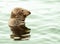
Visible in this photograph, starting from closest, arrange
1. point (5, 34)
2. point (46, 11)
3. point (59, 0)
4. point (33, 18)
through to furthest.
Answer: point (5, 34) < point (33, 18) < point (46, 11) < point (59, 0)

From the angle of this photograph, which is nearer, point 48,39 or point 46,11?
point 48,39

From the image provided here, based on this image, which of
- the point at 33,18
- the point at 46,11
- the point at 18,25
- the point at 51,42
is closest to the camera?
the point at 51,42

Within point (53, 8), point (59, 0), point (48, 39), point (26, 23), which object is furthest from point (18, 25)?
point (59, 0)

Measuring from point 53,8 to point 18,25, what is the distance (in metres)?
2.52

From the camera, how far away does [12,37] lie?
1040cm

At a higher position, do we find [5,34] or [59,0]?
[59,0]

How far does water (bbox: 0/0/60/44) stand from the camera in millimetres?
10195

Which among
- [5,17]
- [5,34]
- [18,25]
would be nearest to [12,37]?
[5,34]

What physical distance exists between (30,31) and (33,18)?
148 cm

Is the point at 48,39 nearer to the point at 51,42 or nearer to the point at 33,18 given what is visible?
the point at 51,42

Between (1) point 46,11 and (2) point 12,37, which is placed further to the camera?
(1) point 46,11

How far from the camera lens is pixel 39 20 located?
1209 centimetres

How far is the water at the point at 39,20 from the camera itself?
1020cm

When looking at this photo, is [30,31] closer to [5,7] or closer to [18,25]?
[18,25]
